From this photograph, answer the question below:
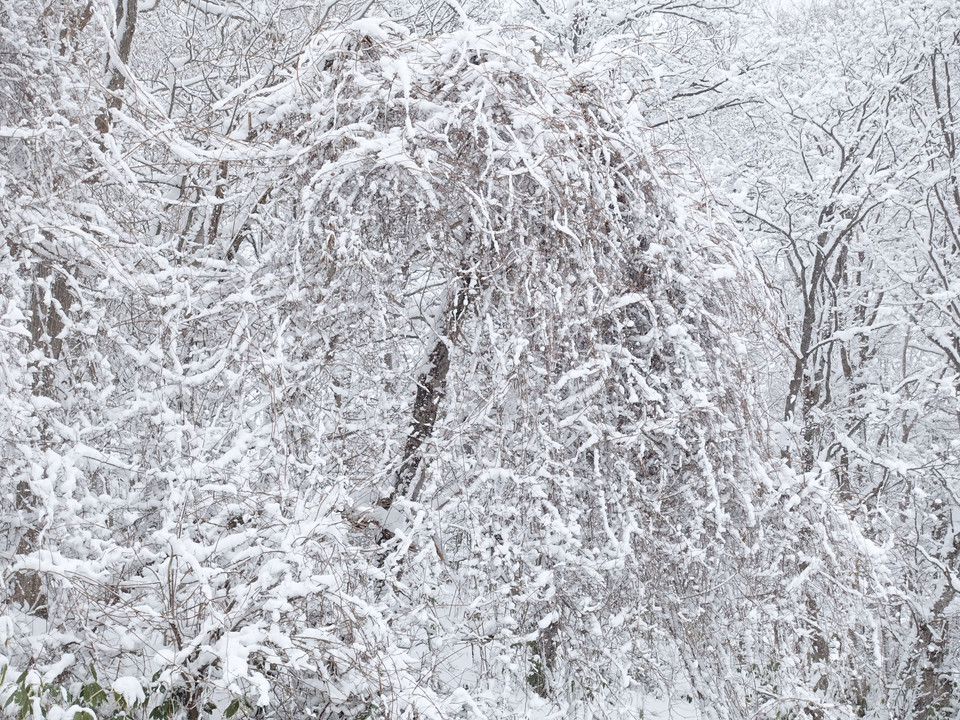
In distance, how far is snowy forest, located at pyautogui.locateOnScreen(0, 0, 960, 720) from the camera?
3.32m

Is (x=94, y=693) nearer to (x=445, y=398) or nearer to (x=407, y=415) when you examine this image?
(x=407, y=415)

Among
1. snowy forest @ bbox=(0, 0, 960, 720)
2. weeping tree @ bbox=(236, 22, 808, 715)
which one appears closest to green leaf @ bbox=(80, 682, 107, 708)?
snowy forest @ bbox=(0, 0, 960, 720)

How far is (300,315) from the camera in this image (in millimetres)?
3977

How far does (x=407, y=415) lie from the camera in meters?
4.29

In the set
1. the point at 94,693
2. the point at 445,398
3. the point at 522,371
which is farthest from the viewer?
the point at 445,398

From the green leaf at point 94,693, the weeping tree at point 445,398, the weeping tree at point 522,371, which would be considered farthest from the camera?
the weeping tree at point 522,371

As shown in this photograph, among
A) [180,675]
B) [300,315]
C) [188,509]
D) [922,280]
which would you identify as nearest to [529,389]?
[300,315]

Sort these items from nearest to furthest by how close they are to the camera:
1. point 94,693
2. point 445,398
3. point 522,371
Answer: point 94,693 < point 522,371 < point 445,398

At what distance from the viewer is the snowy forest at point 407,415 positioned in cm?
332

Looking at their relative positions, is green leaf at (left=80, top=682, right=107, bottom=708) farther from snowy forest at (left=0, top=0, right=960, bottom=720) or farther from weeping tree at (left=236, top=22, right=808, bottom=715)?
weeping tree at (left=236, top=22, right=808, bottom=715)

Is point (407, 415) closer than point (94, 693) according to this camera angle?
No

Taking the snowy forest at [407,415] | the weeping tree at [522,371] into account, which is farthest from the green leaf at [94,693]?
the weeping tree at [522,371]

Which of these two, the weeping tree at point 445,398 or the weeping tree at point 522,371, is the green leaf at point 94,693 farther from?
the weeping tree at point 522,371

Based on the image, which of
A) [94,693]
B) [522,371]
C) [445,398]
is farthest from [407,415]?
[94,693]
